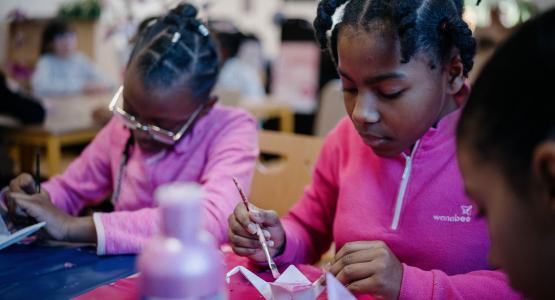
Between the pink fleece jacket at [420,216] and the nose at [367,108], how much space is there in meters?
0.14

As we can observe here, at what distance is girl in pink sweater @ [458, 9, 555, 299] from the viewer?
0.49 meters

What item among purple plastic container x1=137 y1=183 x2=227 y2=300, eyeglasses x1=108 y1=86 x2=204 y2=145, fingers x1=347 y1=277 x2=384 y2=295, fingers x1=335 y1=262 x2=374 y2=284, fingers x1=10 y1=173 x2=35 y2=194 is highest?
purple plastic container x1=137 y1=183 x2=227 y2=300

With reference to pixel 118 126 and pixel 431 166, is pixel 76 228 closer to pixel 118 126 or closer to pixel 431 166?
pixel 118 126

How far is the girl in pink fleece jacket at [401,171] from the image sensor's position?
0.82m

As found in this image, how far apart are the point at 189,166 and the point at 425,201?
0.49m

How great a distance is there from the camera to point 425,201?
953 mm

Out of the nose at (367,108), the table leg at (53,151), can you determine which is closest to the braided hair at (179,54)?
the nose at (367,108)

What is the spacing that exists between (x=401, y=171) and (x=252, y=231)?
0.86ft

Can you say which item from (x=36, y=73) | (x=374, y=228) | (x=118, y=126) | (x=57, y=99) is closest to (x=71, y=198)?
(x=118, y=126)

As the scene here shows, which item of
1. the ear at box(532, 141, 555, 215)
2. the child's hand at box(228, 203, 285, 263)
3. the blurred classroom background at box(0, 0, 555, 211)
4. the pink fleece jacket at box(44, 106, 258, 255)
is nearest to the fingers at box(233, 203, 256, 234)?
the child's hand at box(228, 203, 285, 263)

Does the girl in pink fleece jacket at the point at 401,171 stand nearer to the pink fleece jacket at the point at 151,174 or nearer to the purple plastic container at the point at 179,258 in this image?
the pink fleece jacket at the point at 151,174

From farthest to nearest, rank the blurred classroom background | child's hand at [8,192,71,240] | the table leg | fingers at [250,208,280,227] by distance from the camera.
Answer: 1. the blurred classroom background
2. the table leg
3. child's hand at [8,192,71,240]
4. fingers at [250,208,280,227]

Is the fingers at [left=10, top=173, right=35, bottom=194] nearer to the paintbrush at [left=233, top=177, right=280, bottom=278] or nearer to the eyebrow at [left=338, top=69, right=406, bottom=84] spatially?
the paintbrush at [left=233, top=177, right=280, bottom=278]

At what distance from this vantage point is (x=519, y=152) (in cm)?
50
